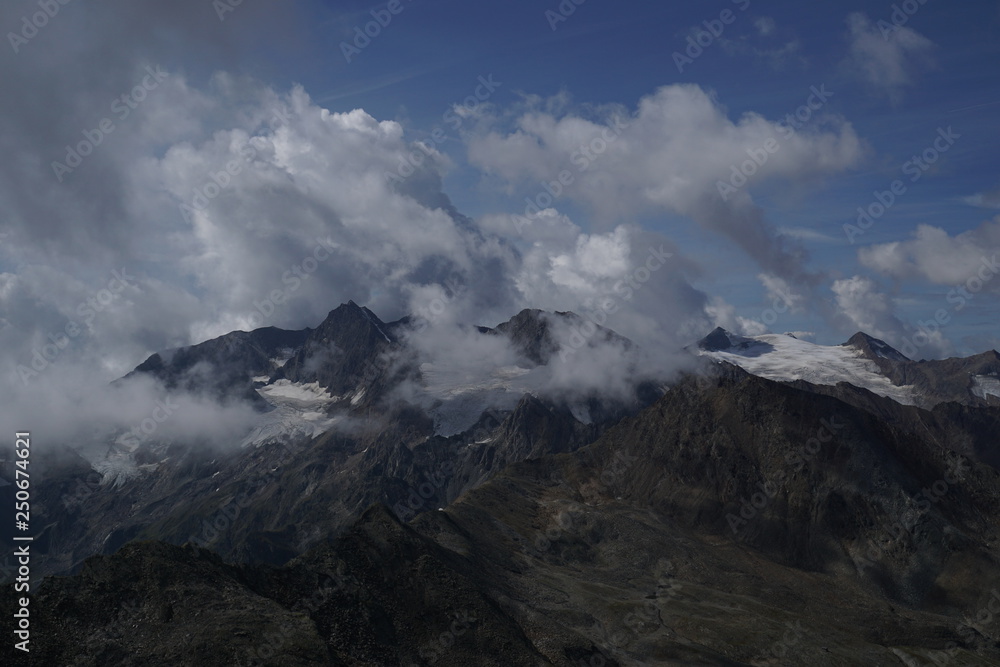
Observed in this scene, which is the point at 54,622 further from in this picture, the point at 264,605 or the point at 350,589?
the point at 350,589

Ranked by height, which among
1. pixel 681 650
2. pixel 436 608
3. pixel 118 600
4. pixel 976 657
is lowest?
pixel 976 657

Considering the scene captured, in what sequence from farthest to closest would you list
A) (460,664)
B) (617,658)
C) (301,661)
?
(617,658), (460,664), (301,661)

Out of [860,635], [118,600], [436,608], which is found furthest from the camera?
[860,635]

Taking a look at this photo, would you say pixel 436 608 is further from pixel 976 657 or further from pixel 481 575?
pixel 976 657

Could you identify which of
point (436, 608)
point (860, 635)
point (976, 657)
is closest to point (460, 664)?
point (436, 608)

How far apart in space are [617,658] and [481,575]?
134 ft

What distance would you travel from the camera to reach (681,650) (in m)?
164

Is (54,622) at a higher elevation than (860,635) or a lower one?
higher

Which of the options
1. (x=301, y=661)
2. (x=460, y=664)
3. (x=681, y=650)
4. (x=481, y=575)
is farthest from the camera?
(x=481, y=575)

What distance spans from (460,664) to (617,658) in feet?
135

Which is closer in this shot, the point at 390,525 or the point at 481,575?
the point at 390,525

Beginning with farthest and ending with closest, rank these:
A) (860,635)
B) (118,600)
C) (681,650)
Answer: (860,635) → (681,650) → (118,600)

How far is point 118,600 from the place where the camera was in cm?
10725

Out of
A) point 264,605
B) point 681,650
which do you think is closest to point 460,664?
point 264,605
